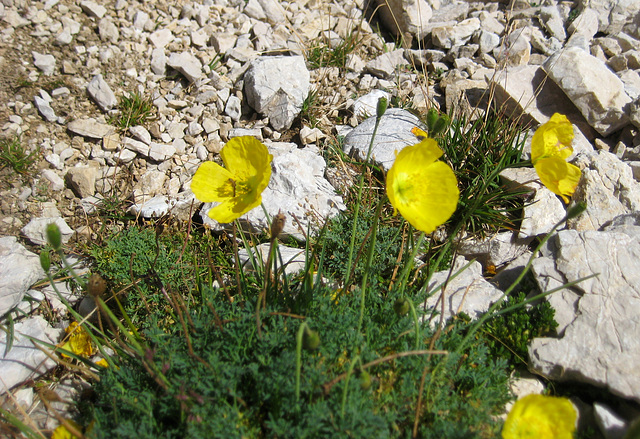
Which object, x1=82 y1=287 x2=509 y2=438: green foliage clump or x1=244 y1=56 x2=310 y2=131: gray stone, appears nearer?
x1=82 y1=287 x2=509 y2=438: green foliage clump

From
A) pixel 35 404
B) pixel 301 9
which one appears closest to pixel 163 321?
pixel 35 404

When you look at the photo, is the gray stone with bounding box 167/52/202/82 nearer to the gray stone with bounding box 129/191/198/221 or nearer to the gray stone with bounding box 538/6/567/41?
the gray stone with bounding box 129/191/198/221

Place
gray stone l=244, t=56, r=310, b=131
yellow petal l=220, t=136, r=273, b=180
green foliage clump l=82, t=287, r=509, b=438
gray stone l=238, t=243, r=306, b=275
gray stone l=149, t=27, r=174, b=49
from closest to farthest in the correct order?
green foliage clump l=82, t=287, r=509, b=438 → yellow petal l=220, t=136, r=273, b=180 → gray stone l=238, t=243, r=306, b=275 → gray stone l=244, t=56, r=310, b=131 → gray stone l=149, t=27, r=174, b=49

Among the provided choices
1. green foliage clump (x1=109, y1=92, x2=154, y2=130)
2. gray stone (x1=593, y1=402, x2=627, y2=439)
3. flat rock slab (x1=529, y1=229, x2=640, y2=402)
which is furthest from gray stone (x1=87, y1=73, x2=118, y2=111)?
gray stone (x1=593, y1=402, x2=627, y2=439)

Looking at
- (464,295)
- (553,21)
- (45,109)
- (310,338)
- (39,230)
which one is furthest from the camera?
(553,21)

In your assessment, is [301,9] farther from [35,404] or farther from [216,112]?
[35,404]

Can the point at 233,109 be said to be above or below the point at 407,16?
above

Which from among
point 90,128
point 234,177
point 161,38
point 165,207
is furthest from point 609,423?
point 161,38

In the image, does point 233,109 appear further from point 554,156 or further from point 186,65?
point 554,156
